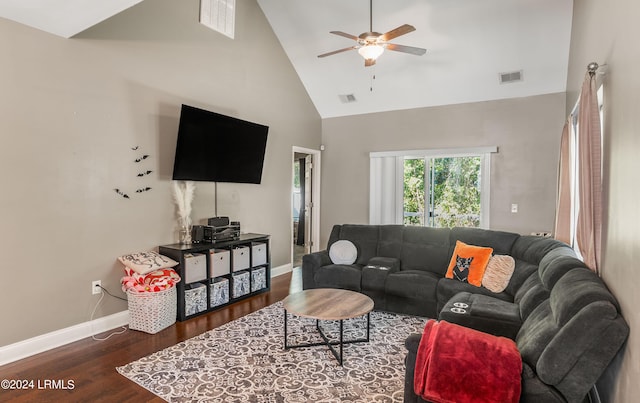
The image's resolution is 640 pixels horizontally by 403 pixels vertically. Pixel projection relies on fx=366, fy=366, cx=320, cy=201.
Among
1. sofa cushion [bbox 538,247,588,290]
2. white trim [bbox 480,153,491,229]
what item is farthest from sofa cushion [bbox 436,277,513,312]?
white trim [bbox 480,153,491,229]

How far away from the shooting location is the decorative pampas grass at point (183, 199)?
4.16 metres

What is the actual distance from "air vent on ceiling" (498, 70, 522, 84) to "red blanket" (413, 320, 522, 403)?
4114 mm

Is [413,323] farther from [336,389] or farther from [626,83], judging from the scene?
[626,83]

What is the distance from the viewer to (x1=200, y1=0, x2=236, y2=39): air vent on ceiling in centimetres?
387

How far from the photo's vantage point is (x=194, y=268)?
387 cm

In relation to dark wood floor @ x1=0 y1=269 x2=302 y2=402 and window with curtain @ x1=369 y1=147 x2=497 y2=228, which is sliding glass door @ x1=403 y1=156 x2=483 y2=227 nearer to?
window with curtain @ x1=369 y1=147 x2=497 y2=228

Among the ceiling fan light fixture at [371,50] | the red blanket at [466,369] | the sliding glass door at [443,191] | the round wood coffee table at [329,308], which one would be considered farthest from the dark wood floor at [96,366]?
the sliding glass door at [443,191]

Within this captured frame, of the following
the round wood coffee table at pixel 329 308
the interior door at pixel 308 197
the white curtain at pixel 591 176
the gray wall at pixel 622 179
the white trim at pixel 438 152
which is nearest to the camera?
the gray wall at pixel 622 179

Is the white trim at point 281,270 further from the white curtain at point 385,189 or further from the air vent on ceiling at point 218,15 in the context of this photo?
the air vent on ceiling at point 218,15

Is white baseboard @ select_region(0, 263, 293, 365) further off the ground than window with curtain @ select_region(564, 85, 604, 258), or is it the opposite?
window with curtain @ select_region(564, 85, 604, 258)

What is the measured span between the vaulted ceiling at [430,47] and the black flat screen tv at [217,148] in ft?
4.29

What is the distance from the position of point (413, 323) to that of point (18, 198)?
3.64 m

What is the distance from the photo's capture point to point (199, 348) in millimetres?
3082

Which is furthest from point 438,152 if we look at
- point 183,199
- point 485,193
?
point 183,199
